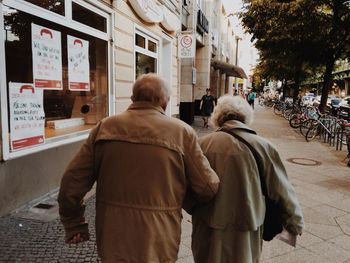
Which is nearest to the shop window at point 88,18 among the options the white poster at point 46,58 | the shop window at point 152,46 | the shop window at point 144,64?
the white poster at point 46,58

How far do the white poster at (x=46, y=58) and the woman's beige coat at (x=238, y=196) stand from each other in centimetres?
378

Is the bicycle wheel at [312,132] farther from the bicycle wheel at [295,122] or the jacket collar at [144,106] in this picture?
the jacket collar at [144,106]

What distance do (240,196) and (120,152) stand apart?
0.84 metres

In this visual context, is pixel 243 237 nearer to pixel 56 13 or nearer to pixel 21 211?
pixel 21 211

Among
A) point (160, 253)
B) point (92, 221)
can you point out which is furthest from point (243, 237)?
point (92, 221)

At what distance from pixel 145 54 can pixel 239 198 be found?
813 cm

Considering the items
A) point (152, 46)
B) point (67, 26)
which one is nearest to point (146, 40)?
point (152, 46)

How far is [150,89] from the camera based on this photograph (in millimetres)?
2107

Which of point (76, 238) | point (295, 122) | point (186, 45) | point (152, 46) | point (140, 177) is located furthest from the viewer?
point (295, 122)

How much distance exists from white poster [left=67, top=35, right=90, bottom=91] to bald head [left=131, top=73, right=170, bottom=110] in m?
4.47

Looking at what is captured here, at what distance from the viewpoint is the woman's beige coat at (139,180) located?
78.7 inches

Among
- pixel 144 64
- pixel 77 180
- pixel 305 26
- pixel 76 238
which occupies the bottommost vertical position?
pixel 76 238

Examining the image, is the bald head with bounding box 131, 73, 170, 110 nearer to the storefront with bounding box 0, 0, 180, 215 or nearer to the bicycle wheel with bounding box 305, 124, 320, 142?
the storefront with bounding box 0, 0, 180, 215

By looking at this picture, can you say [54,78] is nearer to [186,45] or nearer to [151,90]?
[151,90]
